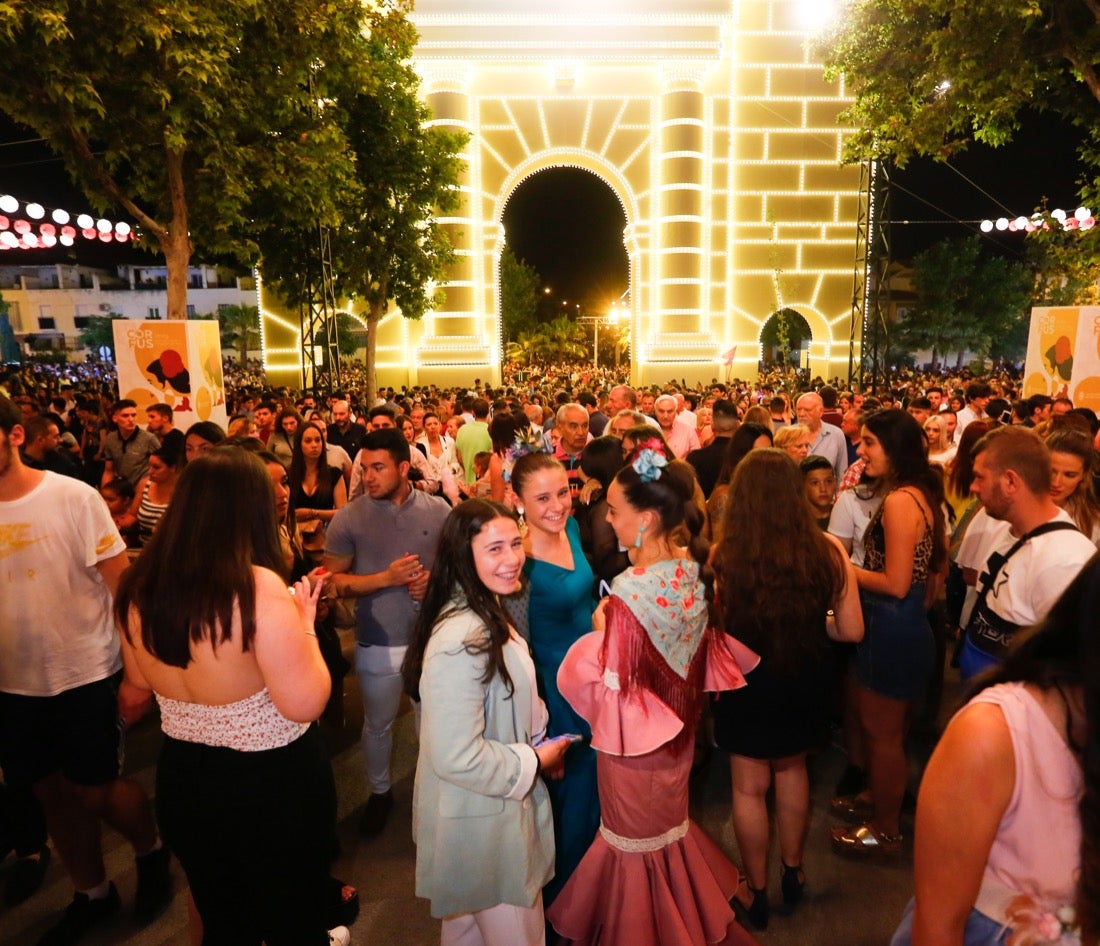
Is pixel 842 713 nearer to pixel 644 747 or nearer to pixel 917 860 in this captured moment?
pixel 644 747

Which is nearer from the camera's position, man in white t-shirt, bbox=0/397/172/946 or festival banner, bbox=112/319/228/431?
man in white t-shirt, bbox=0/397/172/946

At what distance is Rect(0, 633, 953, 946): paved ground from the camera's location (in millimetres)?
2980

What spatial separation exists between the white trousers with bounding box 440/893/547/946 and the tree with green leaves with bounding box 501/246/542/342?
4317 centimetres

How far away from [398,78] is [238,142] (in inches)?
285

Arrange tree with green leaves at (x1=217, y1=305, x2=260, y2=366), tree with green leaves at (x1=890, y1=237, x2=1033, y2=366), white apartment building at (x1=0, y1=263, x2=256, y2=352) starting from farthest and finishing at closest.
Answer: white apartment building at (x1=0, y1=263, x2=256, y2=352) < tree with green leaves at (x1=217, y1=305, x2=260, y2=366) < tree with green leaves at (x1=890, y1=237, x2=1033, y2=366)

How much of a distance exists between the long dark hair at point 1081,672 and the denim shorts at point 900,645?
7.02 feet

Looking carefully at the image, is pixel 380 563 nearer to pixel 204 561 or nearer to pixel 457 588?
pixel 457 588

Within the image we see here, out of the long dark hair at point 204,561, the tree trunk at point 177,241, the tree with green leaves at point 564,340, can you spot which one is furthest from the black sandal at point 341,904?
the tree with green leaves at point 564,340

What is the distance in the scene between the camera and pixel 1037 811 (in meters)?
1.22

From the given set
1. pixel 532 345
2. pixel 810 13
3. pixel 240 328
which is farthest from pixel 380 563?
pixel 240 328

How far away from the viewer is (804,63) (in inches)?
922

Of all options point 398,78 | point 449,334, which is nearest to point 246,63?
point 398,78

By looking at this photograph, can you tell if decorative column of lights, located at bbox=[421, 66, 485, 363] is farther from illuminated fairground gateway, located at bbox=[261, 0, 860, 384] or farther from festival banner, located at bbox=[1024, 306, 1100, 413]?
festival banner, located at bbox=[1024, 306, 1100, 413]

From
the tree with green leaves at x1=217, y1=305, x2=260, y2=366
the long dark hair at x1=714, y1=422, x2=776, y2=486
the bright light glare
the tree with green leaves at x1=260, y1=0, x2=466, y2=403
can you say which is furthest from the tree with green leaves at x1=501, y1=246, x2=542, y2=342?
the long dark hair at x1=714, y1=422, x2=776, y2=486
